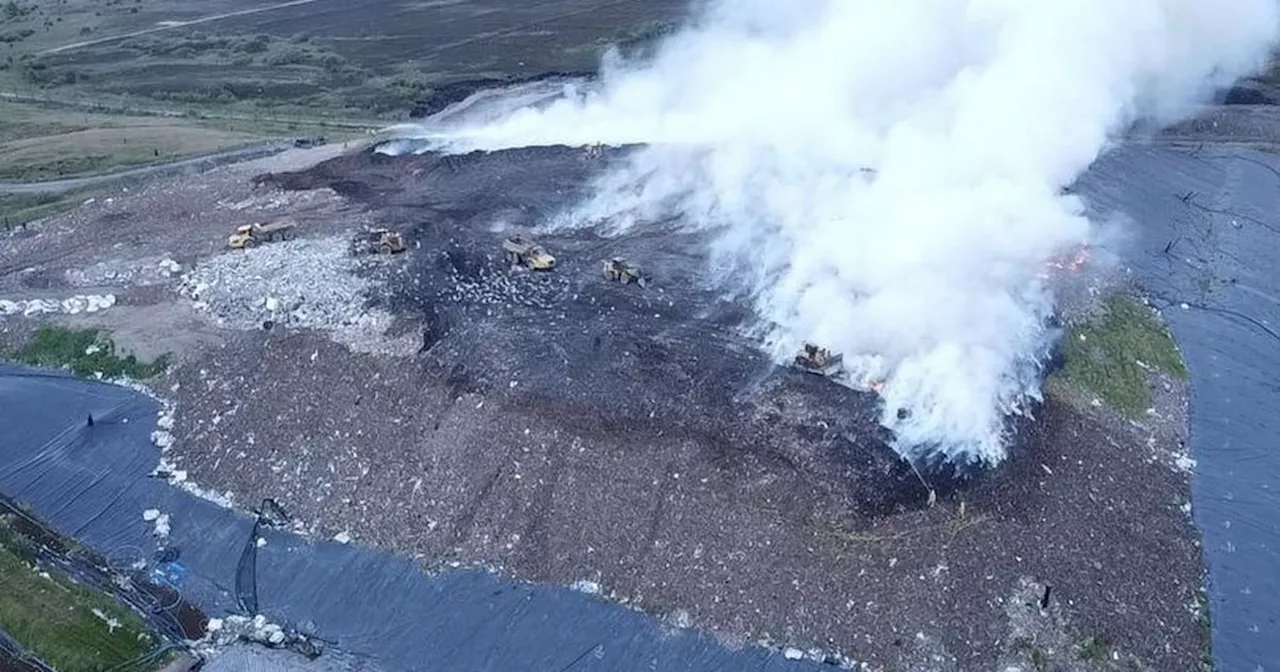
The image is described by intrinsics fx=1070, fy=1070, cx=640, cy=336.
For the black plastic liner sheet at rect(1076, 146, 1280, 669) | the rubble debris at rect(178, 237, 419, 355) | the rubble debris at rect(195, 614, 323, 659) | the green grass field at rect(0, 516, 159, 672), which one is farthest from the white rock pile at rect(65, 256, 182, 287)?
the black plastic liner sheet at rect(1076, 146, 1280, 669)

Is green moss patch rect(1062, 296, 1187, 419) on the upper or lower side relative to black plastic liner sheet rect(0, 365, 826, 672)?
lower

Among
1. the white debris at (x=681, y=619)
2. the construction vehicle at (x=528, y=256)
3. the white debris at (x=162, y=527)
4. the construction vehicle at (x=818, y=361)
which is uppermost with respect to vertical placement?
the construction vehicle at (x=528, y=256)

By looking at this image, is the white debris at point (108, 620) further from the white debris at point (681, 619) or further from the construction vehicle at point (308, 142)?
the construction vehicle at point (308, 142)

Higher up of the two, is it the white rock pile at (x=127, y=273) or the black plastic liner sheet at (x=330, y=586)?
the white rock pile at (x=127, y=273)

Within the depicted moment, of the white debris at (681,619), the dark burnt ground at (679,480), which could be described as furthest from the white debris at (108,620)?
the white debris at (681,619)

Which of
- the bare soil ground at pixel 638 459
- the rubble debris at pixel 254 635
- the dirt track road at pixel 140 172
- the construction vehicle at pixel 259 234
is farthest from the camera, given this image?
the dirt track road at pixel 140 172

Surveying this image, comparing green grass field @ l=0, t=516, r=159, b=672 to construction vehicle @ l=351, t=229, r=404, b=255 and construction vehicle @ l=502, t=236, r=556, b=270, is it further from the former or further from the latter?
construction vehicle @ l=502, t=236, r=556, b=270

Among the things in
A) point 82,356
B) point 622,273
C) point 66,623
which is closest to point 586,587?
point 66,623

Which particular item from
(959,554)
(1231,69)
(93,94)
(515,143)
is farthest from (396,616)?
(1231,69)
